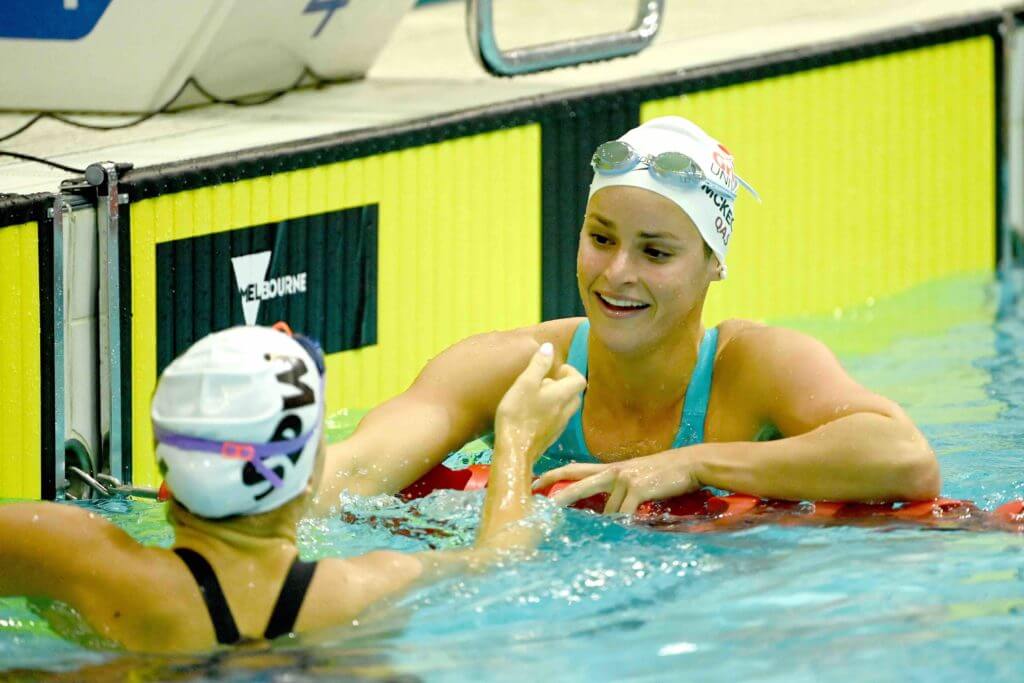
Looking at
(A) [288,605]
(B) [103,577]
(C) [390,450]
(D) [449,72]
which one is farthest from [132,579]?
(D) [449,72]

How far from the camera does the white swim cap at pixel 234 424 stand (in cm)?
299

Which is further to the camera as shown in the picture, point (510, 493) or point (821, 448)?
point (821, 448)

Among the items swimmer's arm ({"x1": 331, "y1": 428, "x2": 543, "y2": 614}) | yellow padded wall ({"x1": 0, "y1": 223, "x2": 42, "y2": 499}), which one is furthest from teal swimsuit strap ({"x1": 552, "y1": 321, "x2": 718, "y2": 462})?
yellow padded wall ({"x1": 0, "y1": 223, "x2": 42, "y2": 499})

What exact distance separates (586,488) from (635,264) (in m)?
0.51

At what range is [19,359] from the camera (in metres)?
4.64

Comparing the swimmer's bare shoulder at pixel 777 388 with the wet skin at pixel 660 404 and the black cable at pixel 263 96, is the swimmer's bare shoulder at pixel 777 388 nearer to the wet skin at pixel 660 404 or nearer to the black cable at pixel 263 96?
the wet skin at pixel 660 404

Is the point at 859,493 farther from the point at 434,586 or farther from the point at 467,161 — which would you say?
the point at 467,161

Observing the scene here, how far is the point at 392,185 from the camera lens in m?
5.77

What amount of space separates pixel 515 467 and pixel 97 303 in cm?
167

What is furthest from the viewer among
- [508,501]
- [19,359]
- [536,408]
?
[19,359]

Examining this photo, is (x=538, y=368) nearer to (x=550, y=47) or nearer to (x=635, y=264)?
(x=635, y=264)

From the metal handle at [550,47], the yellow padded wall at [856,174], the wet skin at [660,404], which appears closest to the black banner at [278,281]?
the metal handle at [550,47]

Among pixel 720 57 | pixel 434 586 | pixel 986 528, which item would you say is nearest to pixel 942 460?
pixel 986 528

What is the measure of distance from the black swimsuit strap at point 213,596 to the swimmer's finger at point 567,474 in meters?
1.03
